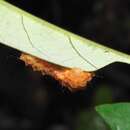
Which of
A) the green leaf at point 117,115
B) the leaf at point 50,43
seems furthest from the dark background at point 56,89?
the leaf at point 50,43

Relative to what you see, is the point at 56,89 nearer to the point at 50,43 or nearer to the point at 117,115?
the point at 117,115

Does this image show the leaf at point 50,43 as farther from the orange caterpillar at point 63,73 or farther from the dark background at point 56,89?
the dark background at point 56,89

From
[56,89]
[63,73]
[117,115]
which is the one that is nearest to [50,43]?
[63,73]

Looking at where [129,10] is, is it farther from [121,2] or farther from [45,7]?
[45,7]

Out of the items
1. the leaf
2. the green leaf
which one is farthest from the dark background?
the leaf

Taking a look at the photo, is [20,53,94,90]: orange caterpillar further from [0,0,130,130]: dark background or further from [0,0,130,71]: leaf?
[0,0,130,130]: dark background
